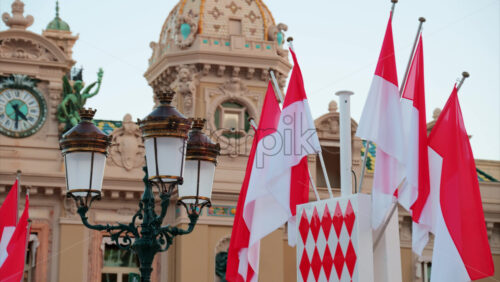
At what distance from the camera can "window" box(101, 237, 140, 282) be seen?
28250 mm

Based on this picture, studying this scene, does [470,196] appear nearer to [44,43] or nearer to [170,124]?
[170,124]

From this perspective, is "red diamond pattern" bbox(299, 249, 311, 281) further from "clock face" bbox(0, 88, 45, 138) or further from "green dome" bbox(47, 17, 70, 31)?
"green dome" bbox(47, 17, 70, 31)

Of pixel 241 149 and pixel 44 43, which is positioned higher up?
pixel 44 43

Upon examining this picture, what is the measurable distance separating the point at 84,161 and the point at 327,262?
368cm

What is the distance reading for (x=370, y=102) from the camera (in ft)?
46.5

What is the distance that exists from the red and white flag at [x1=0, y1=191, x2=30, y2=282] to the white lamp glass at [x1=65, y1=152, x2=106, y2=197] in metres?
12.4

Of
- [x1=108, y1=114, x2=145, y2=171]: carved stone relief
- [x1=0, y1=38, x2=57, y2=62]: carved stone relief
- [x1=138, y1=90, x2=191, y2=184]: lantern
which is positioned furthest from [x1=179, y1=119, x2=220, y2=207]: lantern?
[x1=0, y1=38, x2=57, y2=62]: carved stone relief

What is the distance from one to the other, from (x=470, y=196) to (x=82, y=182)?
500 cm

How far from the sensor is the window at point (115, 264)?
28250 mm

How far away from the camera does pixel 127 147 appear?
1134 inches

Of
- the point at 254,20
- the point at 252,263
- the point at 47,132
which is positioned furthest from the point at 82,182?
the point at 254,20

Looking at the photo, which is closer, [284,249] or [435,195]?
[435,195]

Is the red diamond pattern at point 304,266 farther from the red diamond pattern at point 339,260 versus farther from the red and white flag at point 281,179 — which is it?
the red and white flag at point 281,179

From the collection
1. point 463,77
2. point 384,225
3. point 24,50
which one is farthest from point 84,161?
point 24,50
